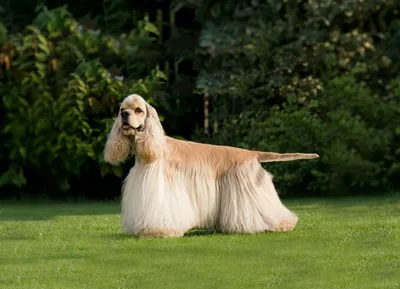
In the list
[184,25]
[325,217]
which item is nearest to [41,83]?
[184,25]

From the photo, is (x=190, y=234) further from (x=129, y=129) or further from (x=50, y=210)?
(x=50, y=210)

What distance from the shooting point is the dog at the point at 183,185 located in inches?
432

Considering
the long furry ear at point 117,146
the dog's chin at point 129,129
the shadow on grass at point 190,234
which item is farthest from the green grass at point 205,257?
the dog's chin at point 129,129

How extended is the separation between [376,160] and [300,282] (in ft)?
30.7

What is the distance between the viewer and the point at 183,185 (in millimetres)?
11125

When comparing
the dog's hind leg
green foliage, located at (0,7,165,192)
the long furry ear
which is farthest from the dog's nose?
green foliage, located at (0,7,165,192)

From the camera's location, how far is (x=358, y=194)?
57.6ft

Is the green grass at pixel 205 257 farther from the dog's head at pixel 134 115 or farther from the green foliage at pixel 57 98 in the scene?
the green foliage at pixel 57 98

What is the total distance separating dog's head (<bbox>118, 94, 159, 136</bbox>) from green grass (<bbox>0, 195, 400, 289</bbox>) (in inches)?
40.9

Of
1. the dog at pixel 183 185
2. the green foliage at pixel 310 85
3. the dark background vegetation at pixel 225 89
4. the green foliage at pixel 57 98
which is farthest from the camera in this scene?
the green foliage at pixel 57 98

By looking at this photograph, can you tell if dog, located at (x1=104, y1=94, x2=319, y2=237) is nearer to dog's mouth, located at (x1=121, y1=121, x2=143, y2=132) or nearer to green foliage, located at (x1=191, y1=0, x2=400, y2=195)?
dog's mouth, located at (x1=121, y1=121, x2=143, y2=132)

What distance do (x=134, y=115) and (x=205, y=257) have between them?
1.77 meters

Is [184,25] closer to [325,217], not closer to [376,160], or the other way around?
[376,160]

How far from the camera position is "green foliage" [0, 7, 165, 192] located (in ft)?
59.5
